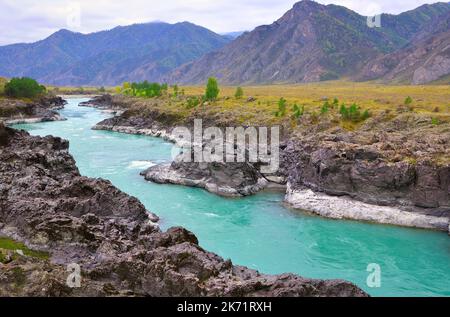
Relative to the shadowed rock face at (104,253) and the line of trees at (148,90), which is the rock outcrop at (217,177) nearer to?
the shadowed rock face at (104,253)

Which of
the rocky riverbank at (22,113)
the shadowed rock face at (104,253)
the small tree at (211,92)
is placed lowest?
the shadowed rock face at (104,253)

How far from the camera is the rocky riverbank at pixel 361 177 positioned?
45500 mm

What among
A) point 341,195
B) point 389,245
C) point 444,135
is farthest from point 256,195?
point 444,135

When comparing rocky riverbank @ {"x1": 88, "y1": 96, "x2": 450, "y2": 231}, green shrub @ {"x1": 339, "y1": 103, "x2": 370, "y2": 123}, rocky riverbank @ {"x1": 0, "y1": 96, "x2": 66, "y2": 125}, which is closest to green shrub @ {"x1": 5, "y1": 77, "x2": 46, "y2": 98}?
rocky riverbank @ {"x1": 0, "y1": 96, "x2": 66, "y2": 125}

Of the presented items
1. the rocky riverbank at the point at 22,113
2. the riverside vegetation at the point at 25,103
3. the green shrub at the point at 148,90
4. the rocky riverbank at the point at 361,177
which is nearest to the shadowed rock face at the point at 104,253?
the rocky riverbank at the point at 361,177

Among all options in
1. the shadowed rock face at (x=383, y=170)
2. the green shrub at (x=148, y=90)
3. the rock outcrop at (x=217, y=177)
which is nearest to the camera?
the shadowed rock face at (x=383, y=170)

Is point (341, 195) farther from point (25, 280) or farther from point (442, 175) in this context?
point (25, 280)

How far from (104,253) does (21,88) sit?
13915 cm

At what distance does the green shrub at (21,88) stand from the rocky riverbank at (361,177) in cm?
10265

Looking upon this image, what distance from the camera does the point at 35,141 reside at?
2148 inches

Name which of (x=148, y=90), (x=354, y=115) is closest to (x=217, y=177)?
(x=354, y=115)

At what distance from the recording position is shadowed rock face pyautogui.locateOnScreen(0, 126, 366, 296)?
2073cm

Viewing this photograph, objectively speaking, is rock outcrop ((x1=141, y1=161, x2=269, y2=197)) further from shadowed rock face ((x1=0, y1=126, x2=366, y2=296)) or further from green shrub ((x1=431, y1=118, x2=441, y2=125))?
green shrub ((x1=431, y1=118, x2=441, y2=125))
